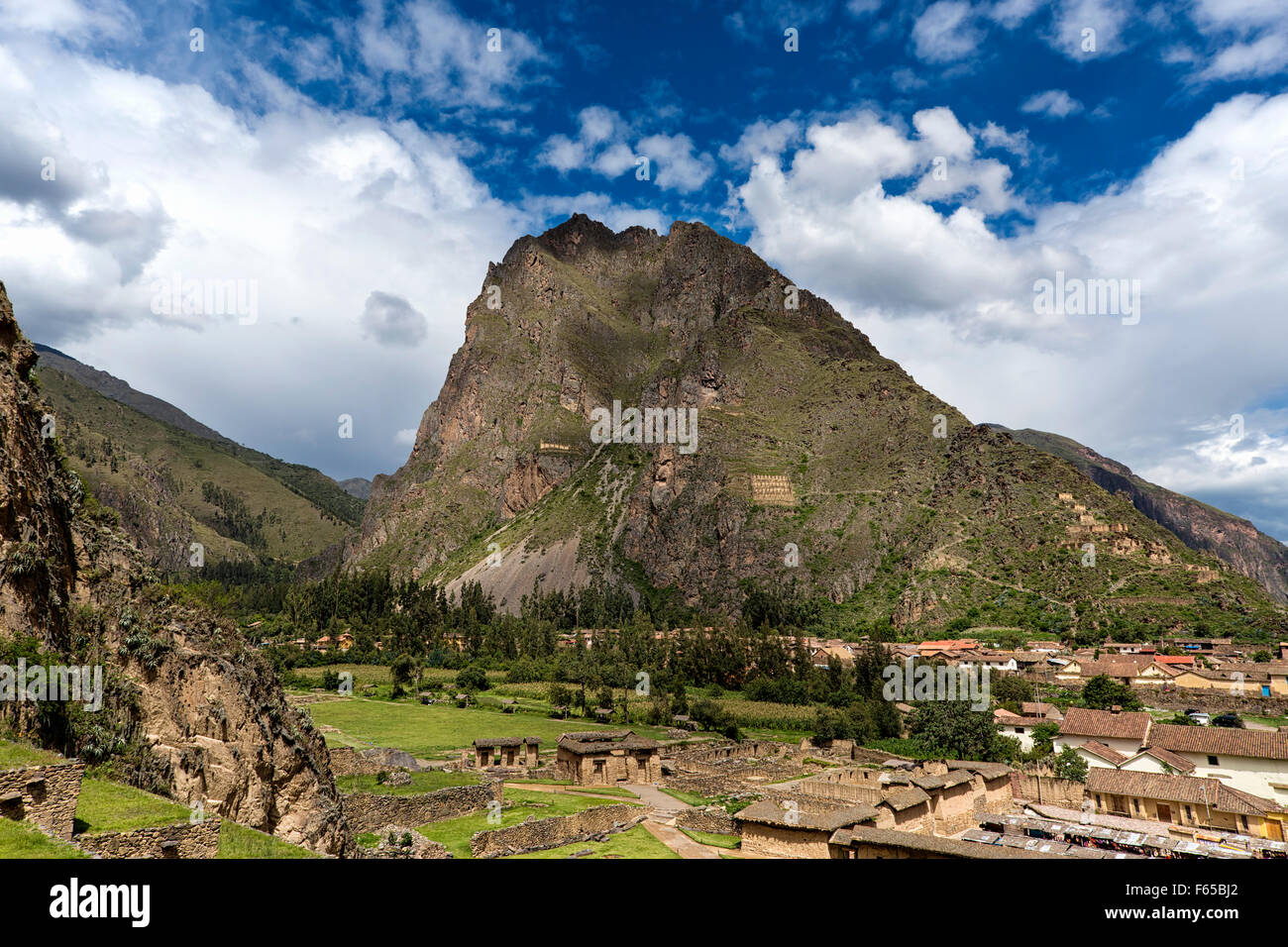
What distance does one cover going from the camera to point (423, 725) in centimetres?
6353

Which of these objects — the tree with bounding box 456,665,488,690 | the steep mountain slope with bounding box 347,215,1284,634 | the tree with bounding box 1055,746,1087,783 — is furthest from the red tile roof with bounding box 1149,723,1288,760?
the tree with bounding box 456,665,488,690

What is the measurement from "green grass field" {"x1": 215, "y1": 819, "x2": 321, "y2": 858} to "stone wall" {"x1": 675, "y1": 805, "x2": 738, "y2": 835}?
21225 millimetres

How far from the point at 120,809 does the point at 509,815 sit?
19.9 m

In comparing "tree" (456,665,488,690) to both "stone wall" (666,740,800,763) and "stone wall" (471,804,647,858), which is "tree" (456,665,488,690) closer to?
"stone wall" (666,740,800,763)

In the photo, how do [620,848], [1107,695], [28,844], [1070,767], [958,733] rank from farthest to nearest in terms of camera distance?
[1107,695], [958,733], [1070,767], [620,848], [28,844]

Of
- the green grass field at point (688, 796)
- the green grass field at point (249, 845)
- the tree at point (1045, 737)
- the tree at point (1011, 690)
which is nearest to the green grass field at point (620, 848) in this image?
the green grass field at point (688, 796)

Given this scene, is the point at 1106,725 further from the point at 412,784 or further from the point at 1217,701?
the point at 412,784

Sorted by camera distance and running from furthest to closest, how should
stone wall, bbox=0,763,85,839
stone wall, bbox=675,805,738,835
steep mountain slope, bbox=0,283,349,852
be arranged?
stone wall, bbox=675,805,738,835
steep mountain slope, bbox=0,283,349,852
stone wall, bbox=0,763,85,839

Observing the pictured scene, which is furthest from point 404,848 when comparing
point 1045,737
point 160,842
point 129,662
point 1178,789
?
point 1045,737

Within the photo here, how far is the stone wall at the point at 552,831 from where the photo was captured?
2770cm

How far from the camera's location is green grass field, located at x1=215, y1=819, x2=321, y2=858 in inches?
624
